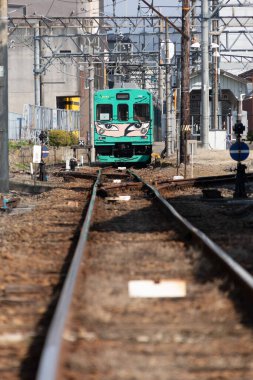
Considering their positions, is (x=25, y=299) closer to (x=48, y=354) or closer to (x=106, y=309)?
(x=106, y=309)

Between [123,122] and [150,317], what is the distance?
25.9 metres

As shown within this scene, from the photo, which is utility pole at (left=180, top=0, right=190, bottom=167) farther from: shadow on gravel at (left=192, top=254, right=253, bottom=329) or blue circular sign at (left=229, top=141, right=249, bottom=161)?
shadow on gravel at (left=192, top=254, right=253, bottom=329)

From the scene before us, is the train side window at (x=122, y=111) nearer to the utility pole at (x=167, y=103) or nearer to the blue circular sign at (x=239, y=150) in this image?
the utility pole at (x=167, y=103)

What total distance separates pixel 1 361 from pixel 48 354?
A: 418 millimetres

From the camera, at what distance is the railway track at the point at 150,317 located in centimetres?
400

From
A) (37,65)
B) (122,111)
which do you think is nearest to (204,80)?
(122,111)

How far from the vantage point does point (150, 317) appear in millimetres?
5223

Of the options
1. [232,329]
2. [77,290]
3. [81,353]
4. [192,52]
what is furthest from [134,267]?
[192,52]

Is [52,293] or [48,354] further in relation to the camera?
[52,293]

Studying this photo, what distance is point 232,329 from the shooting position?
482 centimetres

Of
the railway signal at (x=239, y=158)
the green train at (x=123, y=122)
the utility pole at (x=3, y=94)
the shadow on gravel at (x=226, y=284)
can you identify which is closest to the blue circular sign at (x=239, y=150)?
the railway signal at (x=239, y=158)

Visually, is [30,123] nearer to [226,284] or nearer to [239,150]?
[239,150]

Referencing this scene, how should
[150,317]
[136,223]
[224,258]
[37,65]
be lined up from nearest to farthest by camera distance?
[150,317]
[224,258]
[136,223]
[37,65]

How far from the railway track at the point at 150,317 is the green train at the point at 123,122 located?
852 inches
